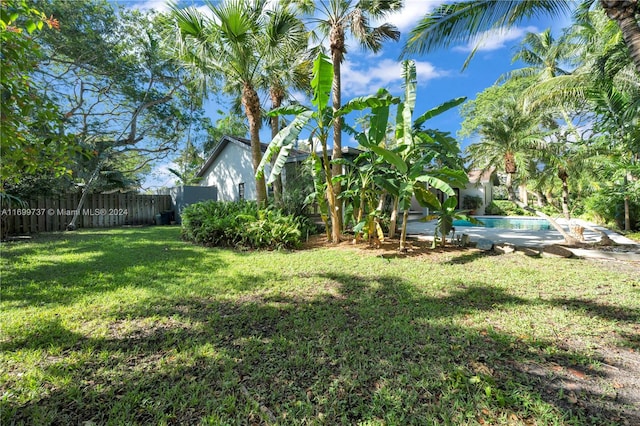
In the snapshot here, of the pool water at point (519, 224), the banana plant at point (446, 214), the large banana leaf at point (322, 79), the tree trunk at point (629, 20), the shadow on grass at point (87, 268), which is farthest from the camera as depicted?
the pool water at point (519, 224)

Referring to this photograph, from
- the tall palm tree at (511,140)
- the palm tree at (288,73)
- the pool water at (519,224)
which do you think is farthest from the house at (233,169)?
the tall palm tree at (511,140)

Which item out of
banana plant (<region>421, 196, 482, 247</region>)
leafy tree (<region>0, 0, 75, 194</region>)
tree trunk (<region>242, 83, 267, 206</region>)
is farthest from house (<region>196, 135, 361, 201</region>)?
leafy tree (<region>0, 0, 75, 194</region>)

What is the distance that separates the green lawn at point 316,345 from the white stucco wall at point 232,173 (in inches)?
428

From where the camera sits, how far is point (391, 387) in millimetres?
2115

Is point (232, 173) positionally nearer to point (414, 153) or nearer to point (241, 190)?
point (241, 190)

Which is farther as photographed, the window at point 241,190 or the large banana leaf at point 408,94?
the window at point 241,190

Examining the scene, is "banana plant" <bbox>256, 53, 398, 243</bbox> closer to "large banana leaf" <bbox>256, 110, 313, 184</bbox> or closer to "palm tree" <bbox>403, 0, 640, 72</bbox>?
"large banana leaf" <bbox>256, 110, 313, 184</bbox>

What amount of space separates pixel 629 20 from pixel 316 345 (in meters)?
5.25

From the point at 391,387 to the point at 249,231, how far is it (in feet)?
20.4

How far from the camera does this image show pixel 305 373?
2.30 meters

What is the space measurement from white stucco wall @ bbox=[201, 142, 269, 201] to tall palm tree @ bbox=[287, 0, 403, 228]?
25.2ft

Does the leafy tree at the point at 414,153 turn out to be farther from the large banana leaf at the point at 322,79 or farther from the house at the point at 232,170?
the house at the point at 232,170

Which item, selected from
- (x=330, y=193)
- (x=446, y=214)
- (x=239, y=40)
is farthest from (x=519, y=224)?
(x=239, y=40)

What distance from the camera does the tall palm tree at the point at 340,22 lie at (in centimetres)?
823
